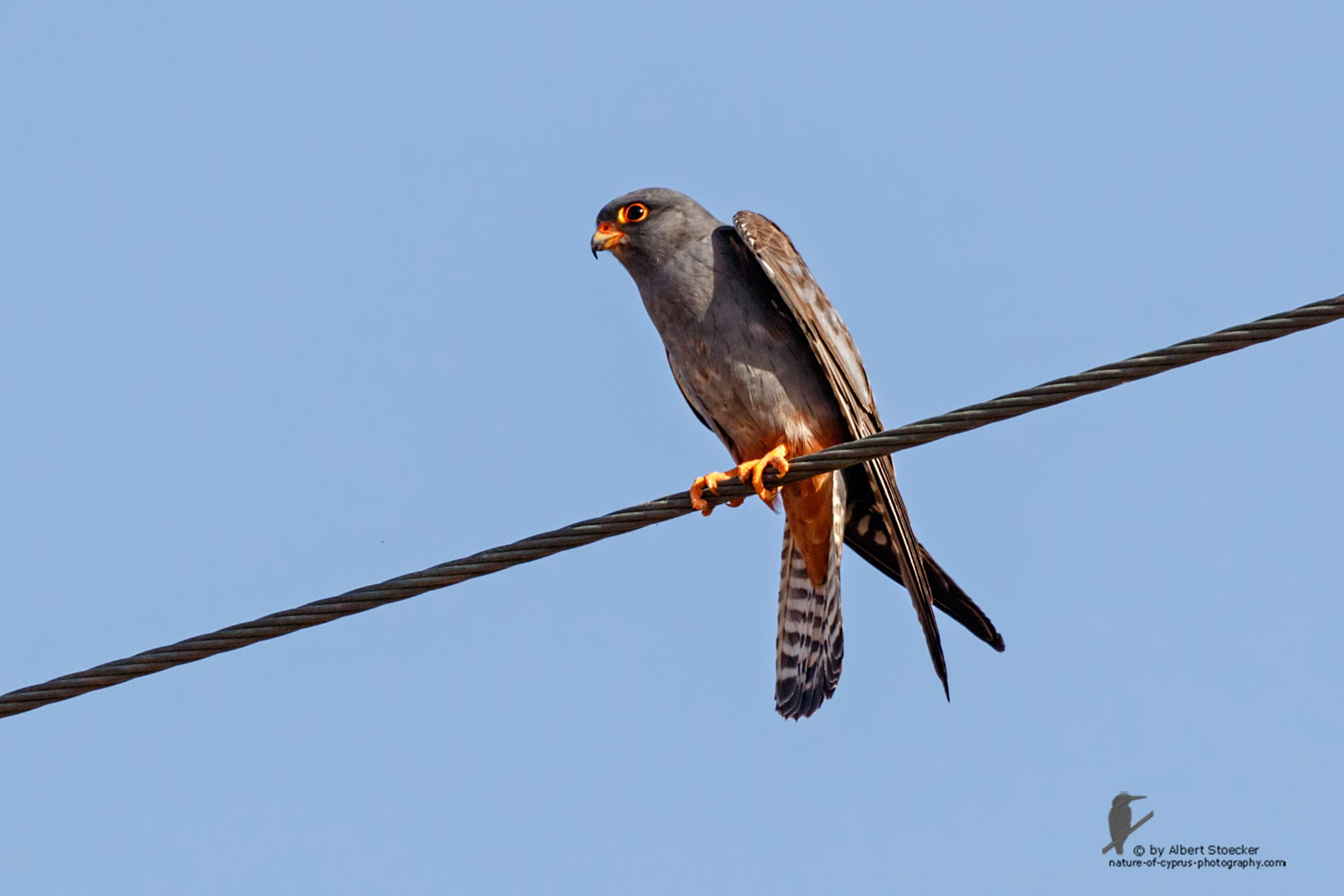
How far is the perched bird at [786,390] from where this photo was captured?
5910 mm

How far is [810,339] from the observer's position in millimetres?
5926

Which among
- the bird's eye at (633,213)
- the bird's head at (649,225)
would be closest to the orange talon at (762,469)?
the bird's head at (649,225)

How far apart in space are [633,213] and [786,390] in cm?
117

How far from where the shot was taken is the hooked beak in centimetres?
645

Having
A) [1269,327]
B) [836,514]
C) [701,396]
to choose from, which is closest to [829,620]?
[836,514]

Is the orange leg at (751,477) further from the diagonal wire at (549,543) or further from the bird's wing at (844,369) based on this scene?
the diagonal wire at (549,543)

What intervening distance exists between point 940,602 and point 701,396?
55.5 inches

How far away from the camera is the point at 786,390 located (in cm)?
602

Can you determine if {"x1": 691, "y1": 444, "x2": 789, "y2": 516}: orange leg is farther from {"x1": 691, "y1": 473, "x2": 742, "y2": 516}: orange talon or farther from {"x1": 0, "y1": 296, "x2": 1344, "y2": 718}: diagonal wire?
{"x1": 0, "y1": 296, "x2": 1344, "y2": 718}: diagonal wire

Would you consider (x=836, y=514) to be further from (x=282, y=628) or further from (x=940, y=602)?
(x=282, y=628)

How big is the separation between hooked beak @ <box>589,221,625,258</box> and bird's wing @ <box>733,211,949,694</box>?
0.58m

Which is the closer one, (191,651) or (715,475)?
(191,651)

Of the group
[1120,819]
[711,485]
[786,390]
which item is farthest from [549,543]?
[1120,819]

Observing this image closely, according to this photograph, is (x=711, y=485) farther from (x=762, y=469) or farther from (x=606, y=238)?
(x=606, y=238)
